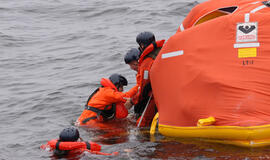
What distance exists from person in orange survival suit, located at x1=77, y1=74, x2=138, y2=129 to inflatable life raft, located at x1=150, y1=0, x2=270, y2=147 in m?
1.44

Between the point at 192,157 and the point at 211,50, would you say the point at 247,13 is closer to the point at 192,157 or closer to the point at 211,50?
the point at 211,50

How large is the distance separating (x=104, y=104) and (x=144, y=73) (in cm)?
102

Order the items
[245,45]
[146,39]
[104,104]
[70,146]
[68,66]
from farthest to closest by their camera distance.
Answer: [68,66] < [104,104] < [146,39] < [70,146] < [245,45]

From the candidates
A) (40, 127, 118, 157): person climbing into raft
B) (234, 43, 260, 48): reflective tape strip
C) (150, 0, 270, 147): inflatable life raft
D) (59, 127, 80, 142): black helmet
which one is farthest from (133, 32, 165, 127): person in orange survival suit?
(234, 43, 260, 48): reflective tape strip

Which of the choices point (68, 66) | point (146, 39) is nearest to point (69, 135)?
point (146, 39)

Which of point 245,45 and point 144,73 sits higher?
point 245,45

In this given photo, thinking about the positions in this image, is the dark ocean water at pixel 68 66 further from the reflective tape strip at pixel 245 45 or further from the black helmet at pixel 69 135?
the reflective tape strip at pixel 245 45

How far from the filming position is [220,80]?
5.86 m

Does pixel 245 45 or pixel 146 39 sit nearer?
pixel 245 45

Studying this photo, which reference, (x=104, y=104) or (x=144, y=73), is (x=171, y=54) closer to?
(x=144, y=73)

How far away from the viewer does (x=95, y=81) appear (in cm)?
1171

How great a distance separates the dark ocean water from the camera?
271 inches

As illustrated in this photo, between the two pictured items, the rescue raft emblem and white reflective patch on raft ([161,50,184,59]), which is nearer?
the rescue raft emblem

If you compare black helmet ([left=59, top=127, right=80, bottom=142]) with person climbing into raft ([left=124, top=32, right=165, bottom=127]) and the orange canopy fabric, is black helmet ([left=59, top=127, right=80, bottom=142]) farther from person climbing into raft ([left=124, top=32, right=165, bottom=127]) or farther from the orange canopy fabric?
person climbing into raft ([left=124, top=32, right=165, bottom=127])
